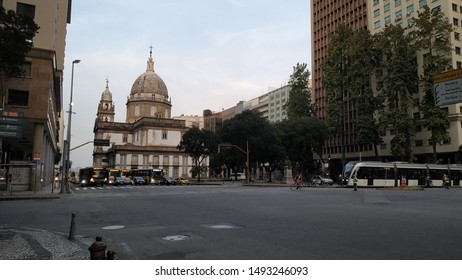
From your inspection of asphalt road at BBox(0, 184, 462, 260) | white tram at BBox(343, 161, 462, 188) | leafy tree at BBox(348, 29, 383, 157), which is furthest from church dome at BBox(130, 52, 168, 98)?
asphalt road at BBox(0, 184, 462, 260)

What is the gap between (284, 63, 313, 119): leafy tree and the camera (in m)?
73.6

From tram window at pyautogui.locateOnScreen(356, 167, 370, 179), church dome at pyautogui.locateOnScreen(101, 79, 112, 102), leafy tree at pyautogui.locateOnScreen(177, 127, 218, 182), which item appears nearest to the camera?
tram window at pyautogui.locateOnScreen(356, 167, 370, 179)

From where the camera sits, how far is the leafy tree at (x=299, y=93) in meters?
73.6

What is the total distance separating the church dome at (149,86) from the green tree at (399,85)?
197 ft

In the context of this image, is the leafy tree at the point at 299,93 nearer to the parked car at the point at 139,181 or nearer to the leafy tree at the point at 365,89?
the leafy tree at the point at 365,89

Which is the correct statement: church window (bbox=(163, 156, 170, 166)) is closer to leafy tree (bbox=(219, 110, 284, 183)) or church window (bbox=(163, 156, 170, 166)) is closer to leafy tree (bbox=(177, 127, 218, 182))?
leafy tree (bbox=(177, 127, 218, 182))

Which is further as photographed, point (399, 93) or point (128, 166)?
point (128, 166)

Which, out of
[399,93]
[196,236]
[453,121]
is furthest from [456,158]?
[196,236]

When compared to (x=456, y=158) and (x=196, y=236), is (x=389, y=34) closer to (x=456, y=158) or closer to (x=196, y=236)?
(x=456, y=158)

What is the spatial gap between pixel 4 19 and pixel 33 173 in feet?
55.9

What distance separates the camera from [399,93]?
190 feet

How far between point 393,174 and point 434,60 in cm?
2281

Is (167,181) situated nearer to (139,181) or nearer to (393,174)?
(139,181)

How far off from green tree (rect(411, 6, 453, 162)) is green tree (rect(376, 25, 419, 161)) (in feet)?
6.81
